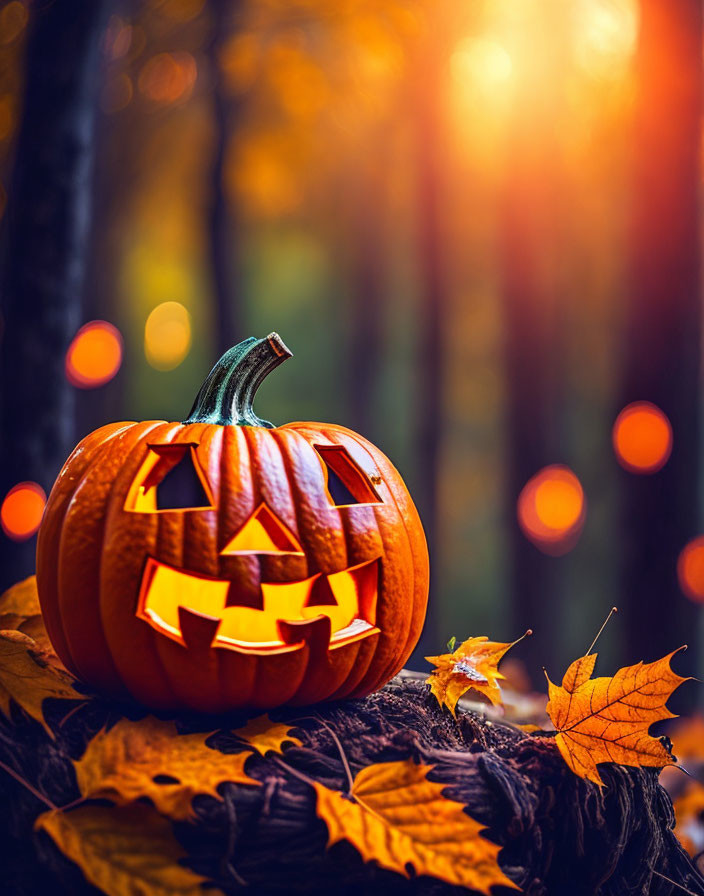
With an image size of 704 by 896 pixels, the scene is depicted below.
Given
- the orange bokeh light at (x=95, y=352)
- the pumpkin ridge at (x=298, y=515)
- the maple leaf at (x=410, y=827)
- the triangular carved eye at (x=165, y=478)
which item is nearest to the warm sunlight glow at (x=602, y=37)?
the orange bokeh light at (x=95, y=352)

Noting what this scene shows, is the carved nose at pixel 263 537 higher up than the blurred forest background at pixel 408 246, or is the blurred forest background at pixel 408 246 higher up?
the blurred forest background at pixel 408 246

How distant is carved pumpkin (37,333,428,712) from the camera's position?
1.57m

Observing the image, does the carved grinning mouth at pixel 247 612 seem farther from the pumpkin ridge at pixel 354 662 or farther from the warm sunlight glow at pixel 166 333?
the warm sunlight glow at pixel 166 333

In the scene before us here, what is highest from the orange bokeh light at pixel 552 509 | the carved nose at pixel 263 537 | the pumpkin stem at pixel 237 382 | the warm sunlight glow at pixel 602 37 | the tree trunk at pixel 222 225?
the warm sunlight glow at pixel 602 37

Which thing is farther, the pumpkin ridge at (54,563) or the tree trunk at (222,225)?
the tree trunk at (222,225)

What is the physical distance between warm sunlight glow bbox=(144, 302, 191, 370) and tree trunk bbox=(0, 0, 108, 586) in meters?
5.28

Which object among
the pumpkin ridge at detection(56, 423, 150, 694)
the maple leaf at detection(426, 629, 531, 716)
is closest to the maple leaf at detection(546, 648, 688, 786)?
the maple leaf at detection(426, 629, 531, 716)

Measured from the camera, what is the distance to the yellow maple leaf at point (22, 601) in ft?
7.15

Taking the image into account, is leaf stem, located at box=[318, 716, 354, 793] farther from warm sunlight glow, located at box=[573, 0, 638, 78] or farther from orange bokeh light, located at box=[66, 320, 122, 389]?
warm sunlight glow, located at box=[573, 0, 638, 78]

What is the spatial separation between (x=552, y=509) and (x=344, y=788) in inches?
251

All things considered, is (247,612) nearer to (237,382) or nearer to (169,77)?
(237,382)

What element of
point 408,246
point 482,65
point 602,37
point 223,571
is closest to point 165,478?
point 223,571

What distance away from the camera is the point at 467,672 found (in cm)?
187

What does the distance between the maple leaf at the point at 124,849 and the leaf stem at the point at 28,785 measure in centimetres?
6
